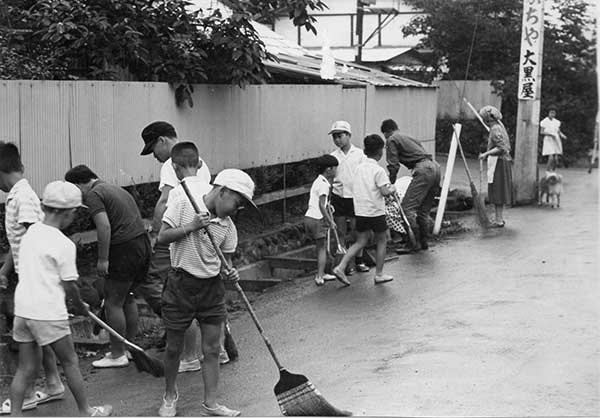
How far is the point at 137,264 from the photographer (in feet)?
25.8

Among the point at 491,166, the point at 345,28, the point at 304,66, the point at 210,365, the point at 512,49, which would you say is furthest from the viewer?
the point at 345,28

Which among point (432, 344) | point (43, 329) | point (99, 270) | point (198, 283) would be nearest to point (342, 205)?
point (432, 344)

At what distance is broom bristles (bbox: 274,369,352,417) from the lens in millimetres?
6332

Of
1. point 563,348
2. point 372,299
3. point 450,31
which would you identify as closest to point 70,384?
point 563,348

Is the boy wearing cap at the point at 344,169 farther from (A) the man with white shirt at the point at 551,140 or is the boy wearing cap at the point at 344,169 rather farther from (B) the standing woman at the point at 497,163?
(A) the man with white shirt at the point at 551,140

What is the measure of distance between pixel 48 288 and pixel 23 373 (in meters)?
0.64

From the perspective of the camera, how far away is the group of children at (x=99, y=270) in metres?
6.10

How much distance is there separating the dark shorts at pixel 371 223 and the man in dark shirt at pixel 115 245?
363 centimetres

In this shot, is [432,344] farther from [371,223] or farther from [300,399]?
[371,223]

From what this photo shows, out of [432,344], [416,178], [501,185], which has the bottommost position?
[432,344]

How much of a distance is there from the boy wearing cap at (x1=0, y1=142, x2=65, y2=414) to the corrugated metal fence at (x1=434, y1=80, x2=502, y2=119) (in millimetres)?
21675

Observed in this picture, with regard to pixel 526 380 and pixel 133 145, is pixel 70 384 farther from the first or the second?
pixel 133 145

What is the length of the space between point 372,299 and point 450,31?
18912 millimetres

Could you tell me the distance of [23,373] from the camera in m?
6.33
